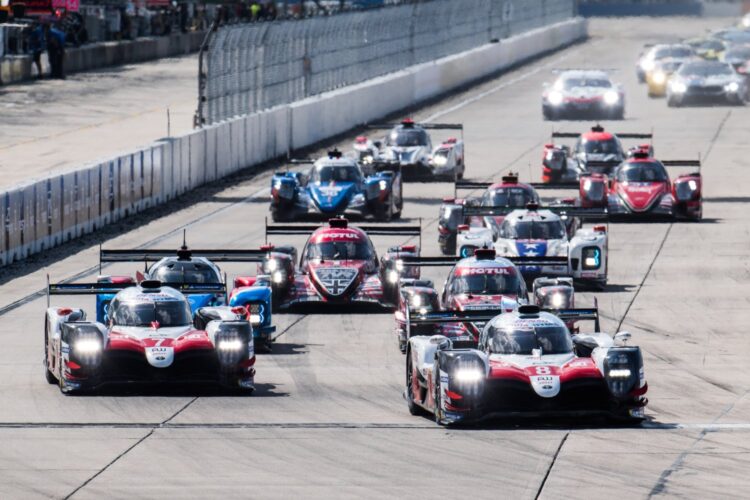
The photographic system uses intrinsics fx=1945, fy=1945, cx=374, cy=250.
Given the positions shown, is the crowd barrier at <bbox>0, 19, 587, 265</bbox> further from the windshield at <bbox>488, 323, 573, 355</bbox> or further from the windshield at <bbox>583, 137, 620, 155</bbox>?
the windshield at <bbox>488, 323, 573, 355</bbox>

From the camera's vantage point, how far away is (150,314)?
24.9 m

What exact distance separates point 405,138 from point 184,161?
6397 mm

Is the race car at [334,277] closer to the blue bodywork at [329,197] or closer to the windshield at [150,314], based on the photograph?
the windshield at [150,314]

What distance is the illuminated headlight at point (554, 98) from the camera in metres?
68.7

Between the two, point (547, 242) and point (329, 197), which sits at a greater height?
point (547, 242)

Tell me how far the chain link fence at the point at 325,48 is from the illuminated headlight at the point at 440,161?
20.9 ft

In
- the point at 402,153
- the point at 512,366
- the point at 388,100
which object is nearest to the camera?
the point at 512,366

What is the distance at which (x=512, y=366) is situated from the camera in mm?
22328

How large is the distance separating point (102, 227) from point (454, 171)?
41.2 feet

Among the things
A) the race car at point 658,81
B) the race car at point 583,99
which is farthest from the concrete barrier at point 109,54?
the race car at point 658,81

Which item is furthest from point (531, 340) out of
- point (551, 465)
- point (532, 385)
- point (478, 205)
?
point (478, 205)

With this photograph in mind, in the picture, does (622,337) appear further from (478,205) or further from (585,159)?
(585,159)

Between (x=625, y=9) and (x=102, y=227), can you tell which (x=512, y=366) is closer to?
(x=102, y=227)

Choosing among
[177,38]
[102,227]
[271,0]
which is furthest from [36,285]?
[271,0]
